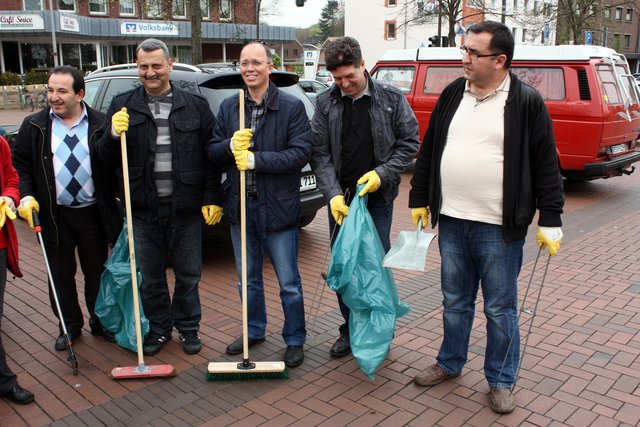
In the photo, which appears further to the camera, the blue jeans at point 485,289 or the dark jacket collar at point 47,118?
the dark jacket collar at point 47,118

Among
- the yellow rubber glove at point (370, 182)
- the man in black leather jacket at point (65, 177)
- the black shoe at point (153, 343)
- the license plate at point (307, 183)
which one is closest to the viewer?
the yellow rubber glove at point (370, 182)

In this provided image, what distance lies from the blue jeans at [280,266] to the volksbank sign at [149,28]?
32.0 metres

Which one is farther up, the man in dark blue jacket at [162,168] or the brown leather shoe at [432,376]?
the man in dark blue jacket at [162,168]

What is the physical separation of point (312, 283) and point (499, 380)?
2358 millimetres

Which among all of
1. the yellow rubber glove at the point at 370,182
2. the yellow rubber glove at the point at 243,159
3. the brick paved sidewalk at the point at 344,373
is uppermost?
the yellow rubber glove at the point at 243,159

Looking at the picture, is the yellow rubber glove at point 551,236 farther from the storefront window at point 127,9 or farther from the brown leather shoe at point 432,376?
the storefront window at point 127,9

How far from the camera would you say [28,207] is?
351 cm

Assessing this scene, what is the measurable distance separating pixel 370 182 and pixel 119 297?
183 cm

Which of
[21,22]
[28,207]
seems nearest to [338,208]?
[28,207]

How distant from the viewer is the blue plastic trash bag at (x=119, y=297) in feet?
12.3

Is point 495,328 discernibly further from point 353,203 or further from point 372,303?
point 353,203

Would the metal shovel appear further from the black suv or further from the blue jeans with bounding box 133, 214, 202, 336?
the black suv

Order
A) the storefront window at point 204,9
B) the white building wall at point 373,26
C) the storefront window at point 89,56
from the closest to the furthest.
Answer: the storefront window at point 204,9 → the storefront window at point 89,56 → the white building wall at point 373,26

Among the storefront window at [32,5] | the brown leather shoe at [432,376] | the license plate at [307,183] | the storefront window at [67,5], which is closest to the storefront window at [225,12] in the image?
the storefront window at [67,5]
